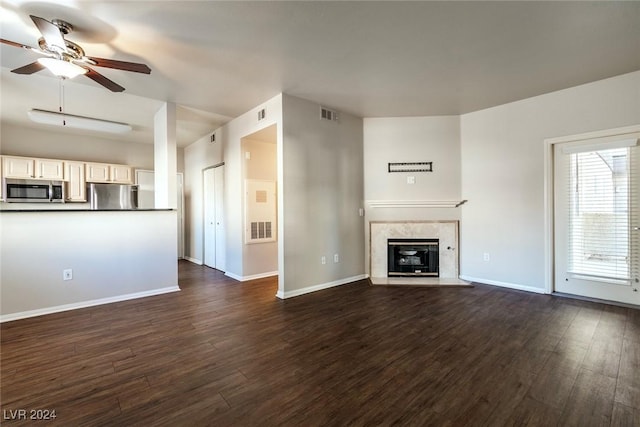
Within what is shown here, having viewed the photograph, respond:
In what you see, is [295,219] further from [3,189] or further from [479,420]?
[3,189]

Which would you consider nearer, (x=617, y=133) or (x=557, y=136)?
(x=617, y=133)

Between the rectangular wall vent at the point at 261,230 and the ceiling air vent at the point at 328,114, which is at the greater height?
the ceiling air vent at the point at 328,114

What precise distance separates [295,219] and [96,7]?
2.76 metres

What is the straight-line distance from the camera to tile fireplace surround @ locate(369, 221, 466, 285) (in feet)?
Result: 15.2

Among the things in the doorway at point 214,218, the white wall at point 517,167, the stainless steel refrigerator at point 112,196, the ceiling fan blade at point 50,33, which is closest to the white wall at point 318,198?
the white wall at point 517,167

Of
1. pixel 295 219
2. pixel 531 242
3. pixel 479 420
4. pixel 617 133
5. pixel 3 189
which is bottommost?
pixel 479 420

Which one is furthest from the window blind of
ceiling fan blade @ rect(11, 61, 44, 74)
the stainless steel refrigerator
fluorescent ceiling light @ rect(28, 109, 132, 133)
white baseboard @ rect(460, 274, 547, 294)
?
the stainless steel refrigerator

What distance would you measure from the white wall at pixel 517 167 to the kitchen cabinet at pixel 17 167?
24.5 feet

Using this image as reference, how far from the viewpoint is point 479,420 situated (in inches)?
61.1

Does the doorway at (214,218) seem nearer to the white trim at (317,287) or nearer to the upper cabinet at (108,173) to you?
the upper cabinet at (108,173)

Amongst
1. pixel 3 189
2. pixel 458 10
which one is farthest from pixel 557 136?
pixel 3 189

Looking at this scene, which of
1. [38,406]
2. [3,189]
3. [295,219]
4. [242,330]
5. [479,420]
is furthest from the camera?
[3,189]

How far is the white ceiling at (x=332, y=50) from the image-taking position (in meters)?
2.16

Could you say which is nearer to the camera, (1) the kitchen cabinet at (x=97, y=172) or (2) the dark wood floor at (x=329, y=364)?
(2) the dark wood floor at (x=329, y=364)
